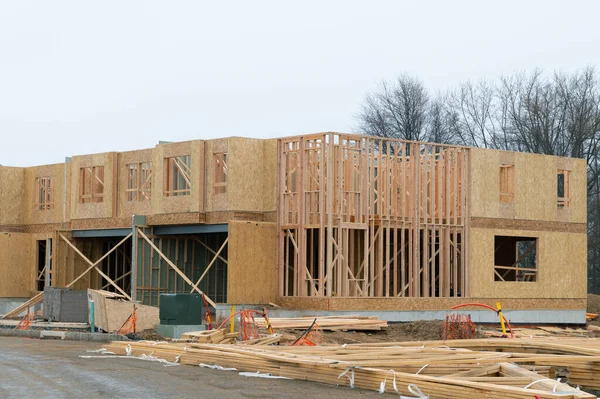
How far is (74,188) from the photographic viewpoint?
34031mm

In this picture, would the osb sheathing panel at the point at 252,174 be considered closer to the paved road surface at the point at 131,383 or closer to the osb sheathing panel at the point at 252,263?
Answer: the osb sheathing panel at the point at 252,263

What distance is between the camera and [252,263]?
93.5 ft

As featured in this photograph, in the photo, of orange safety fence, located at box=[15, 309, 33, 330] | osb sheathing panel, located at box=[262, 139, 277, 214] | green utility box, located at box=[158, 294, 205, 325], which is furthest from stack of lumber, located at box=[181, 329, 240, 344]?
osb sheathing panel, located at box=[262, 139, 277, 214]

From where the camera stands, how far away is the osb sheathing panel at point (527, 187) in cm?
3188

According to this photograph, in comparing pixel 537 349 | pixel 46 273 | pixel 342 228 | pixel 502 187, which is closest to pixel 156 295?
pixel 46 273

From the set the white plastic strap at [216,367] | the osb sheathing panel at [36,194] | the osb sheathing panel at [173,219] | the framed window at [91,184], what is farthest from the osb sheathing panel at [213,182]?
the white plastic strap at [216,367]

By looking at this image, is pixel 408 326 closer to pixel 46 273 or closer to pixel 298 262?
pixel 298 262

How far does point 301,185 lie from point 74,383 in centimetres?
1490

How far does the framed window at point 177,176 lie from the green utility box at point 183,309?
234 inches

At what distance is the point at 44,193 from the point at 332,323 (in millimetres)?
15556

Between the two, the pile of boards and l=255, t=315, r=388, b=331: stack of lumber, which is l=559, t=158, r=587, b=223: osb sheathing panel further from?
the pile of boards

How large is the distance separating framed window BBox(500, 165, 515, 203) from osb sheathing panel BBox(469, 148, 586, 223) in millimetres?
163

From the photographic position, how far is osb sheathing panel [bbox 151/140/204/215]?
29484mm

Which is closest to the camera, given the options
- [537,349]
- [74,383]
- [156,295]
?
[74,383]
